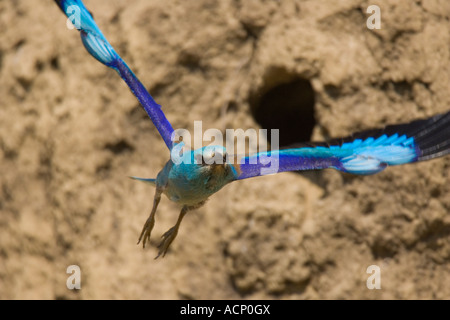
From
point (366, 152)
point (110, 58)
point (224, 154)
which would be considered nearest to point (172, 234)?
point (224, 154)

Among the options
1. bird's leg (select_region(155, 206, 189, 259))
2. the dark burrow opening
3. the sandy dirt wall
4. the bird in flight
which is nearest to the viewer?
the bird in flight

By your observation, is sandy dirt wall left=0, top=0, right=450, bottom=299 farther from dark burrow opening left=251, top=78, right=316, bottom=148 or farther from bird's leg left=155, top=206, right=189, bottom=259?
bird's leg left=155, top=206, right=189, bottom=259

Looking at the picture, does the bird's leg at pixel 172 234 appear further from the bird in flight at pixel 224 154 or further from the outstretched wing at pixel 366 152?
the outstretched wing at pixel 366 152

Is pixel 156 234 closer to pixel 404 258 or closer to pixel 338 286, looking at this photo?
pixel 338 286

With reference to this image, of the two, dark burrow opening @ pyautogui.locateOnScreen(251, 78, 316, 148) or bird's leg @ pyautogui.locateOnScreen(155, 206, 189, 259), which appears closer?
bird's leg @ pyautogui.locateOnScreen(155, 206, 189, 259)

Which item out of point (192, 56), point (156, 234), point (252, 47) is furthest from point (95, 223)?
point (252, 47)

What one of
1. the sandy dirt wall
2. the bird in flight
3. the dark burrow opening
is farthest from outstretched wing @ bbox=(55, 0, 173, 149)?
the dark burrow opening

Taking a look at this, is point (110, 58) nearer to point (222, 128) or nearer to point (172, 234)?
point (172, 234)
